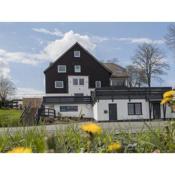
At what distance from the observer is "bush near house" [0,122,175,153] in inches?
71.8

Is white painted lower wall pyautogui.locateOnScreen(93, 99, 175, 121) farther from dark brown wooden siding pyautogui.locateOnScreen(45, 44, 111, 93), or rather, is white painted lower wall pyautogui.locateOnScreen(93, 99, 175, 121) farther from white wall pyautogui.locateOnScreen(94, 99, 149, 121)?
dark brown wooden siding pyautogui.locateOnScreen(45, 44, 111, 93)

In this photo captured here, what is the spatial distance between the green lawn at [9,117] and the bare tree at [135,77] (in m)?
1.05

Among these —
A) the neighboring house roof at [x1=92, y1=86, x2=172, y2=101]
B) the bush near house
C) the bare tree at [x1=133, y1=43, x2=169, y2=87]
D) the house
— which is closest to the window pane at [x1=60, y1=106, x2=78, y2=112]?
the house

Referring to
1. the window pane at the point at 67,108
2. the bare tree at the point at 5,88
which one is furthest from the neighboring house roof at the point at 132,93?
the bare tree at the point at 5,88

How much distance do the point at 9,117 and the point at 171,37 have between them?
1539mm

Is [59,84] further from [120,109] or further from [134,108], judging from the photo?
[134,108]

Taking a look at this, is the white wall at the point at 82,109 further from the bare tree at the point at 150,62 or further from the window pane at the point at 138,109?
the bare tree at the point at 150,62

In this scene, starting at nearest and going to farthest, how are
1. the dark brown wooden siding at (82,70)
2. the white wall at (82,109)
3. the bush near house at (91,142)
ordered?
the bush near house at (91,142) → the white wall at (82,109) → the dark brown wooden siding at (82,70)

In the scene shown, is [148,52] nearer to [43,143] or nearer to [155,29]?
[155,29]

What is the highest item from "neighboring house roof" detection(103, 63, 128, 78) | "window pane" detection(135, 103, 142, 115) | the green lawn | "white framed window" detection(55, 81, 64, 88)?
"neighboring house roof" detection(103, 63, 128, 78)

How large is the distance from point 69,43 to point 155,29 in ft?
2.64

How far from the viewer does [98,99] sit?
144 inches

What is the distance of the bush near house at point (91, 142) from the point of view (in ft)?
5.98
